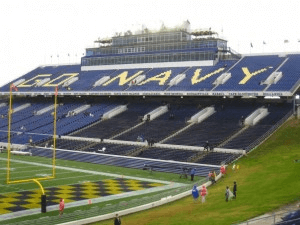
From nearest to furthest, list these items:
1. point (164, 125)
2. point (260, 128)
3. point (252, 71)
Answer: point (260, 128)
point (164, 125)
point (252, 71)

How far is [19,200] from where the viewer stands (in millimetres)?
24453

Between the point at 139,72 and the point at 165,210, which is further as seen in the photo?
the point at 139,72

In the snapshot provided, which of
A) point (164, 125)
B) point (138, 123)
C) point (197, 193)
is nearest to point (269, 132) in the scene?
point (164, 125)

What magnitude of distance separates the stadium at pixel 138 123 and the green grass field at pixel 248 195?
422mm

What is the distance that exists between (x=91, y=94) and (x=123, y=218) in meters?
39.5

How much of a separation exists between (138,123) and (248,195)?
2832cm

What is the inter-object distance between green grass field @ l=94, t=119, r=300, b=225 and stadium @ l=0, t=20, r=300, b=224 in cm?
42

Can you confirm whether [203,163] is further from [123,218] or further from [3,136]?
[3,136]

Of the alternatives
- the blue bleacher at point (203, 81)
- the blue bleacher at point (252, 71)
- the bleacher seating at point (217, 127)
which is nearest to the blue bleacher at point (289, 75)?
the blue bleacher at point (252, 71)

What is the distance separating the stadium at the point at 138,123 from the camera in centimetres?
2606

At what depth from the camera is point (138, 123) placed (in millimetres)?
50812

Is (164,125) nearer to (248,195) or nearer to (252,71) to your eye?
(252,71)

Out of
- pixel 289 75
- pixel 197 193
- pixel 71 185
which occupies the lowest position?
pixel 71 185

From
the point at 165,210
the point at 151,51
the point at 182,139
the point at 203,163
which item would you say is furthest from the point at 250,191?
the point at 151,51
